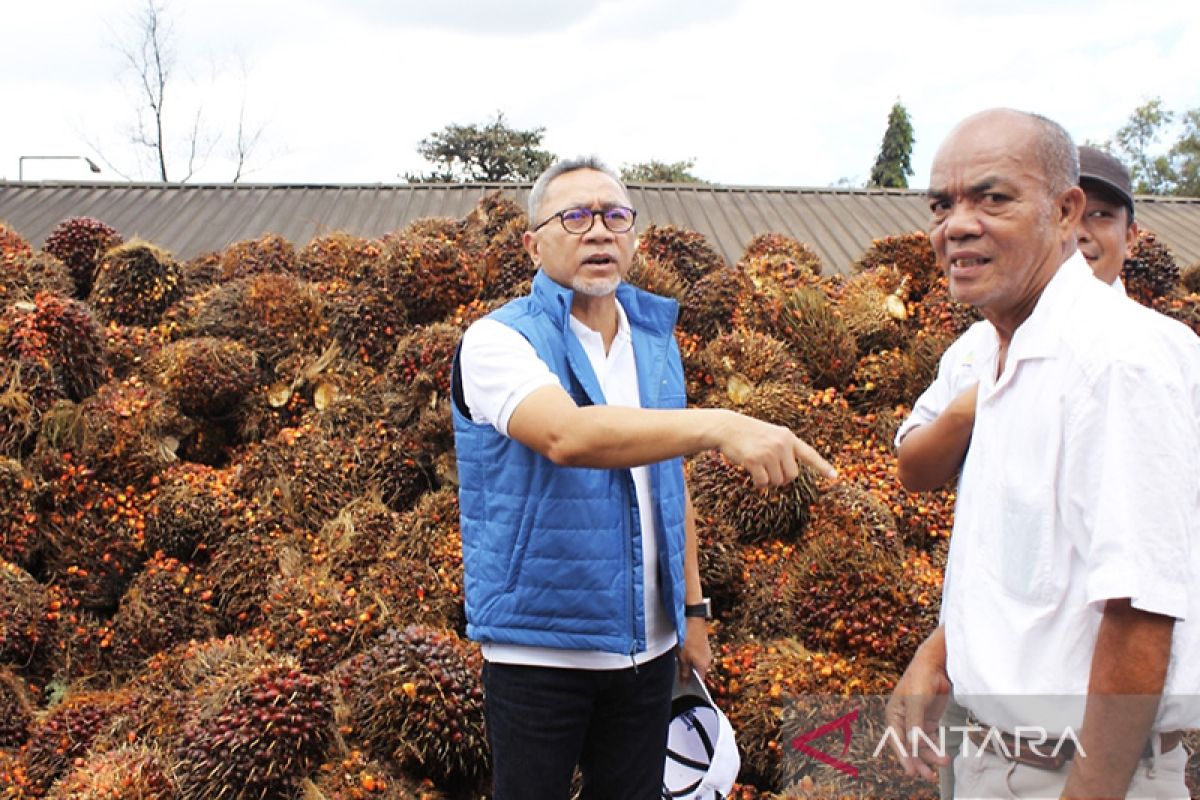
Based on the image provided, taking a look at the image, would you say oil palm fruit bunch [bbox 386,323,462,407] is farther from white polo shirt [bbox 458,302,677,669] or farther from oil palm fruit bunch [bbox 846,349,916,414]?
white polo shirt [bbox 458,302,677,669]

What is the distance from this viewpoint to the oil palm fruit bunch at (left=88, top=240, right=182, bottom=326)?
557 cm

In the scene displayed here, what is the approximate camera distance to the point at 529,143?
25.5m

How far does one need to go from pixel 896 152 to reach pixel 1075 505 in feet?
85.9

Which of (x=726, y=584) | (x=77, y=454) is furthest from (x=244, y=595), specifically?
(x=726, y=584)

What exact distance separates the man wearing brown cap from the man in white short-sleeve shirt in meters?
0.73

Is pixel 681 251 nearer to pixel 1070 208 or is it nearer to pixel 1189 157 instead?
pixel 1070 208

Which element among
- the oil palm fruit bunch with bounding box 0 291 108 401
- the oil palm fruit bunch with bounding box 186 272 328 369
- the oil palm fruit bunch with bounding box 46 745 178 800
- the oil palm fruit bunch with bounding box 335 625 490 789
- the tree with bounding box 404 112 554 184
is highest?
the tree with bounding box 404 112 554 184

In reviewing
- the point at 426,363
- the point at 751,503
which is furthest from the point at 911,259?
the point at 426,363

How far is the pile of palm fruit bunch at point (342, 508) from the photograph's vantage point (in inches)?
110

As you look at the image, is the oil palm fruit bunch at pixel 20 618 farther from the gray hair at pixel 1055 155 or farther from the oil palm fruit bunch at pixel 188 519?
the gray hair at pixel 1055 155

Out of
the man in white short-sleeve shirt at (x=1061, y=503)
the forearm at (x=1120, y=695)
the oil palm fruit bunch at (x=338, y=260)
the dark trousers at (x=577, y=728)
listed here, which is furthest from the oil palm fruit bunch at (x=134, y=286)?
the forearm at (x=1120, y=695)

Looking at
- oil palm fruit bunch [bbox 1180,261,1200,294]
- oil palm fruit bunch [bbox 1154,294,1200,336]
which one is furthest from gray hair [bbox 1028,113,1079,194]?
oil palm fruit bunch [bbox 1180,261,1200,294]

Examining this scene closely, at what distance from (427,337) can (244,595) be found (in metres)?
1.38

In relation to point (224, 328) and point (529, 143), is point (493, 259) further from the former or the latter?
point (529, 143)
